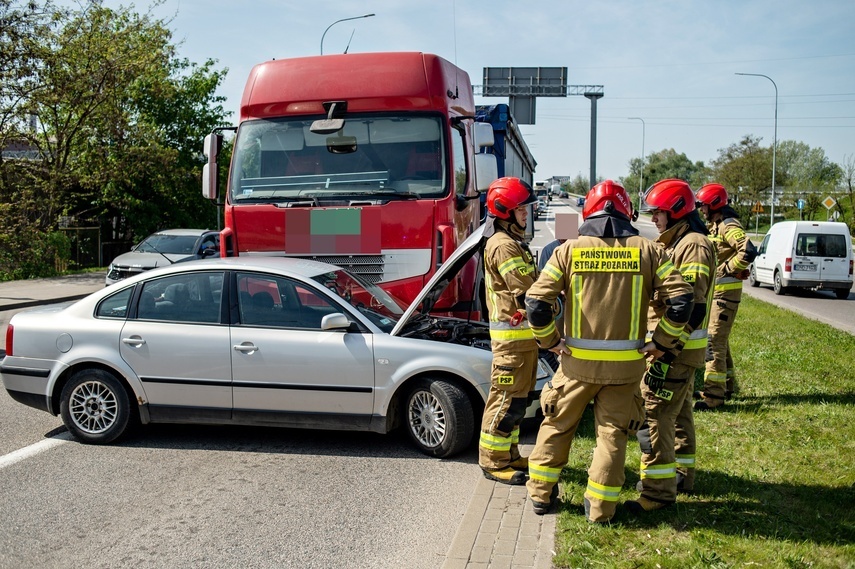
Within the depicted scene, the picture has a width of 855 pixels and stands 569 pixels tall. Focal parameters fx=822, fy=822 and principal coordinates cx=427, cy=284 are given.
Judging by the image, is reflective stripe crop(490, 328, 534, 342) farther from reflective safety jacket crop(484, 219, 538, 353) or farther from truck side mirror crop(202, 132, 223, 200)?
truck side mirror crop(202, 132, 223, 200)

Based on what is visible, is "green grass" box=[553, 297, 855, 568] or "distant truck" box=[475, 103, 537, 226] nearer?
"green grass" box=[553, 297, 855, 568]

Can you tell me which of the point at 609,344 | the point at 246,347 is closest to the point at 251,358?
the point at 246,347

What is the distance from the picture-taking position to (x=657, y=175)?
4690 inches

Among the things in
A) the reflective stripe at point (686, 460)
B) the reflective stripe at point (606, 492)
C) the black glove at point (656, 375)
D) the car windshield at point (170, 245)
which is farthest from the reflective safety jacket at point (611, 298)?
the car windshield at point (170, 245)

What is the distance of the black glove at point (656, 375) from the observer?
4871 millimetres

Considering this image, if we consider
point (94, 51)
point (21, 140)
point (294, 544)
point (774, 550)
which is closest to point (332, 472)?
point (294, 544)

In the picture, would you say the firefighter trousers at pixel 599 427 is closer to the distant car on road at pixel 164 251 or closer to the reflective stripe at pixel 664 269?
the reflective stripe at pixel 664 269

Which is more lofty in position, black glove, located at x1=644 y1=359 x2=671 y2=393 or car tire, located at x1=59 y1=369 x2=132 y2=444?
black glove, located at x1=644 y1=359 x2=671 y2=393

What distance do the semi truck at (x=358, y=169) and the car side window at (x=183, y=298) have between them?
5.61ft

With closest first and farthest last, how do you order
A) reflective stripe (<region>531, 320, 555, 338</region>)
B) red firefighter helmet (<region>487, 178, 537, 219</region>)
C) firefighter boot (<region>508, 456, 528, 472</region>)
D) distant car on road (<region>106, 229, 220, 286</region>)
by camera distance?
reflective stripe (<region>531, 320, 555, 338</region>), red firefighter helmet (<region>487, 178, 537, 219</region>), firefighter boot (<region>508, 456, 528, 472</region>), distant car on road (<region>106, 229, 220, 286</region>)

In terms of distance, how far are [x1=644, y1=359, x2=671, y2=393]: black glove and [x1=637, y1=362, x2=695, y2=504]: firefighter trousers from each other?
0.11 feet

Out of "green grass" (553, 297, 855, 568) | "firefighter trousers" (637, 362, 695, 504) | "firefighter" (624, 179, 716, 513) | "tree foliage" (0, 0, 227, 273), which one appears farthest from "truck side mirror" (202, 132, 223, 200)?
"tree foliage" (0, 0, 227, 273)

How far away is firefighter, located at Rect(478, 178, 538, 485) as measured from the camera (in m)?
5.27

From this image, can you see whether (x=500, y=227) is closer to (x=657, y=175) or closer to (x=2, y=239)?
(x=2, y=239)
